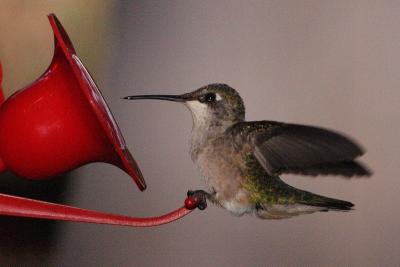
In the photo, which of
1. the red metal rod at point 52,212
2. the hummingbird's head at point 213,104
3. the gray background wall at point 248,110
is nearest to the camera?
the red metal rod at point 52,212

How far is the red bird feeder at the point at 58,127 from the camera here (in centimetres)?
91

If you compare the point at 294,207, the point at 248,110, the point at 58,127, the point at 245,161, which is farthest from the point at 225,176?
the point at 248,110

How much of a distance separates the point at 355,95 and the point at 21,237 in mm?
1428

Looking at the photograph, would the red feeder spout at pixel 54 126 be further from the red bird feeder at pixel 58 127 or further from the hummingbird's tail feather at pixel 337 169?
the hummingbird's tail feather at pixel 337 169

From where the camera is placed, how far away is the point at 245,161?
1.17 metres

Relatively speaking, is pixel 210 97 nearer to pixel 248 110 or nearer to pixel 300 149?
pixel 300 149

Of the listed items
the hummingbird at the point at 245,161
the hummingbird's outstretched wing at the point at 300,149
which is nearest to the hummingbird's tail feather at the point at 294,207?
A: the hummingbird at the point at 245,161

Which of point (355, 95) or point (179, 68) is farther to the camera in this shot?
point (179, 68)

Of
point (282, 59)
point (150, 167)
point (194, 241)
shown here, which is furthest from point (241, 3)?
point (194, 241)

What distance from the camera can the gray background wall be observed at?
205 cm

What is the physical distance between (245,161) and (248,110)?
978 millimetres

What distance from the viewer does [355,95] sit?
204cm

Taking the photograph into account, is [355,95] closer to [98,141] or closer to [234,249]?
[234,249]

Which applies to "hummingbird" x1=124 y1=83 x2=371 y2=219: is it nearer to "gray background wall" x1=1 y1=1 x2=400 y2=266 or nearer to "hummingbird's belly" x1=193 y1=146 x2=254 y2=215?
"hummingbird's belly" x1=193 y1=146 x2=254 y2=215
